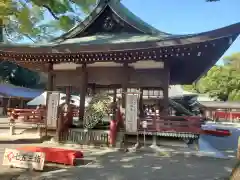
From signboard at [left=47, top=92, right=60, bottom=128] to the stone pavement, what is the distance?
13.3 ft

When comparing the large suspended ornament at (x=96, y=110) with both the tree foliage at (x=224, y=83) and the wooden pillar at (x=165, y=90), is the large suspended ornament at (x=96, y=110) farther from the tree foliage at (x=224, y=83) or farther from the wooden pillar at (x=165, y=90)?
the tree foliage at (x=224, y=83)

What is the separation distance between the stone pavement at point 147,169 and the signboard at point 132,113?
1850mm

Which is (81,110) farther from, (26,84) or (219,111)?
(219,111)

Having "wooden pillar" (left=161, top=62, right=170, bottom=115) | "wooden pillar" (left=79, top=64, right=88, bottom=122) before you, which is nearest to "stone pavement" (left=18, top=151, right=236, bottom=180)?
"wooden pillar" (left=161, top=62, right=170, bottom=115)

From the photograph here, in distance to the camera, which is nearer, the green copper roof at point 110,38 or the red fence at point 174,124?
the red fence at point 174,124

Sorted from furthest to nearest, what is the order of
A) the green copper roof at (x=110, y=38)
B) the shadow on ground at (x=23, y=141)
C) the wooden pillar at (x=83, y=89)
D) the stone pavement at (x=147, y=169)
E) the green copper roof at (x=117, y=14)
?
the green copper roof at (x=117, y=14) < the wooden pillar at (x=83, y=89) < the green copper roof at (x=110, y=38) < the shadow on ground at (x=23, y=141) < the stone pavement at (x=147, y=169)

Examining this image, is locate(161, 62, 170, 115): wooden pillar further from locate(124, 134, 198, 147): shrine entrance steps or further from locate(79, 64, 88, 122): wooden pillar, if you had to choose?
locate(79, 64, 88, 122): wooden pillar

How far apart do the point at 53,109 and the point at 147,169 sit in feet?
21.7

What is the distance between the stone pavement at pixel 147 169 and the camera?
23.0 feet

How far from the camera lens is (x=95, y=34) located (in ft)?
49.6

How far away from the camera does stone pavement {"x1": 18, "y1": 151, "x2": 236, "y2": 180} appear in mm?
7000

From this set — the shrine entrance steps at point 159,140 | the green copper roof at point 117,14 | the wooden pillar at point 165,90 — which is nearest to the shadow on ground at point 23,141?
the shrine entrance steps at point 159,140

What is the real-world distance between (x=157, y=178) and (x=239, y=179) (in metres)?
2.98

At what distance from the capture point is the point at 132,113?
38.9 feet
